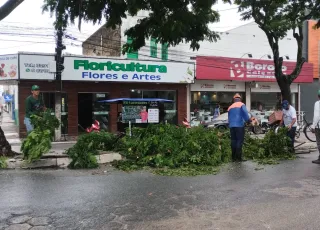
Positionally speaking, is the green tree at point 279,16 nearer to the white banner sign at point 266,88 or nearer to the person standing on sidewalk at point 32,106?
the person standing on sidewalk at point 32,106

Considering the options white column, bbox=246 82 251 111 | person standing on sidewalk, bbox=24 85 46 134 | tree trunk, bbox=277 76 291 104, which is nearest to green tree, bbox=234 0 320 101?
tree trunk, bbox=277 76 291 104

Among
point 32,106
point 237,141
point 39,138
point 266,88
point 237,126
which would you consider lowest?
point 237,141

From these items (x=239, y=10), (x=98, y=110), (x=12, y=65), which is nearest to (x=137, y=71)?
(x=98, y=110)

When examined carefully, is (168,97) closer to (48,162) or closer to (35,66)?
(35,66)

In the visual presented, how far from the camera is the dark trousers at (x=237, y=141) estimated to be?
9.60 m

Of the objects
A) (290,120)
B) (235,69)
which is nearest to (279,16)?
(290,120)

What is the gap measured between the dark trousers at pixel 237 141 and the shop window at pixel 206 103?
14718 millimetres

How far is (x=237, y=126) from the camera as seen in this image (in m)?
9.63

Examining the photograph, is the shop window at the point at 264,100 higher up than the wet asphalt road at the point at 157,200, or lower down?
higher up

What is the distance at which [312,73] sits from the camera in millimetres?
28359

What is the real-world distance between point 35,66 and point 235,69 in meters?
12.8

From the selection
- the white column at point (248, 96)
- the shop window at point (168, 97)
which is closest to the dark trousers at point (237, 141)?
the shop window at point (168, 97)

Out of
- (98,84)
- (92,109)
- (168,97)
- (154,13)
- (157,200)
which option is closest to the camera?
(157,200)

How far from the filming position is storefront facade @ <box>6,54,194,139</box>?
63.5 ft
